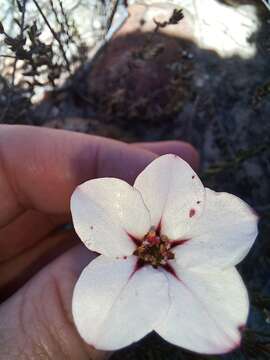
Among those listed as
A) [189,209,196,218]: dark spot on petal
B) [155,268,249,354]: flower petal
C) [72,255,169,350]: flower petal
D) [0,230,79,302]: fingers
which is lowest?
[0,230,79,302]: fingers

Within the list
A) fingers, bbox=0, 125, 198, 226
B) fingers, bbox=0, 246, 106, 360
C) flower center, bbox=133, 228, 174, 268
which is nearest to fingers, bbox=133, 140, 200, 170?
fingers, bbox=0, 125, 198, 226

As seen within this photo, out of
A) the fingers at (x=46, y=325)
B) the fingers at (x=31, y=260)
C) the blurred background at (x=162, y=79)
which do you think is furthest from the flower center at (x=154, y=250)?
the blurred background at (x=162, y=79)

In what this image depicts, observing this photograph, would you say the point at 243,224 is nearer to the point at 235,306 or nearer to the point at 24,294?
the point at 235,306

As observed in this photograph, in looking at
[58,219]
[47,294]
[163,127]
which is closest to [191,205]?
[47,294]

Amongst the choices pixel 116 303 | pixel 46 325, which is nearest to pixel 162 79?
pixel 46 325

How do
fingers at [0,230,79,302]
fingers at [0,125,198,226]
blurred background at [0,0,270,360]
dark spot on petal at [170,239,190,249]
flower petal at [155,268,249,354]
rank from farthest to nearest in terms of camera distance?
blurred background at [0,0,270,360] → fingers at [0,230,79,302] → fingers at [0,125,198,226] → dark spot on petal at [170,239,190,249] → flower petal at [155,268,249,354]

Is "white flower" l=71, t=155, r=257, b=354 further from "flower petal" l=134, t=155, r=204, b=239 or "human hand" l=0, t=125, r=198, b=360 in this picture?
"human hand" l=0, t=125, r=198, b=360

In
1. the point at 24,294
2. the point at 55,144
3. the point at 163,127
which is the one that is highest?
the point at 55,144

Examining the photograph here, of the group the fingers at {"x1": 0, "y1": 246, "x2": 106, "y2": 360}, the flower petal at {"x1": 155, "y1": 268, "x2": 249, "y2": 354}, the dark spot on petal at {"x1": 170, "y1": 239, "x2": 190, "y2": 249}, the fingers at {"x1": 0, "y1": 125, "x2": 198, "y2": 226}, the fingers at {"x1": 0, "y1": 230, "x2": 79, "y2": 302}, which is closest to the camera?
the flower petal at {"x1": 155, "y1": 268, "x2": 249, "y2": 354}
